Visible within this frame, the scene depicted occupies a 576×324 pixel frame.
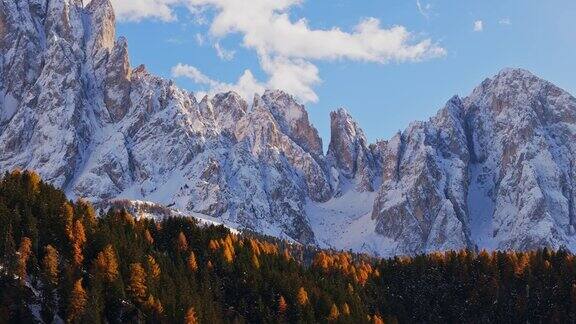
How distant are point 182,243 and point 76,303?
58062 mm

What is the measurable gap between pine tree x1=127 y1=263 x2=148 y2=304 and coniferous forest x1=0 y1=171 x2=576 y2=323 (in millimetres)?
194

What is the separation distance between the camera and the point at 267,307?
129500 millimetres

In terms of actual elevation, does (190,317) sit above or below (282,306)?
below

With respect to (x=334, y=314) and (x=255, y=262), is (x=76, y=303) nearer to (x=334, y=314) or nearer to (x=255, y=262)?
(x=334, y=314)

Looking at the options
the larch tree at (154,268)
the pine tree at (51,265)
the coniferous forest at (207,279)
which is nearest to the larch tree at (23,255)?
the coniferous forest at (207,279)

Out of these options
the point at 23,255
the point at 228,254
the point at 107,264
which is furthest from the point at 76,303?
the point at 228,254

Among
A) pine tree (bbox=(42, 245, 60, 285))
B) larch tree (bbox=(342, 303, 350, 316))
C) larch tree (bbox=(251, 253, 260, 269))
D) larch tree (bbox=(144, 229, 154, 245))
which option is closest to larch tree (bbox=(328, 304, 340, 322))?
larch tree (bbox=(342, 303, 350, 316))

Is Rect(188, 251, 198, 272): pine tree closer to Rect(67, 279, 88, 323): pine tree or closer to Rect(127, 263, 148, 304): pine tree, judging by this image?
Rect(127, 263, 148, 304): pine tree

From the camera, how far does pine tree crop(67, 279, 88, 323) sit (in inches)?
3698

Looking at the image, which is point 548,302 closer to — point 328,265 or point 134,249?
point 328,265

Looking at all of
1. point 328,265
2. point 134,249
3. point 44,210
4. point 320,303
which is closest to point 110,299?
point 134,249

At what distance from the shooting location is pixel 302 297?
440ft

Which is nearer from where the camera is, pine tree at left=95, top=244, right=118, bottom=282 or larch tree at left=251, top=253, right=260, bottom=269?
pine tree at left=95, top=244, right=118, bottom=282

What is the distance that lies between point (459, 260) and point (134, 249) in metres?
100.0
